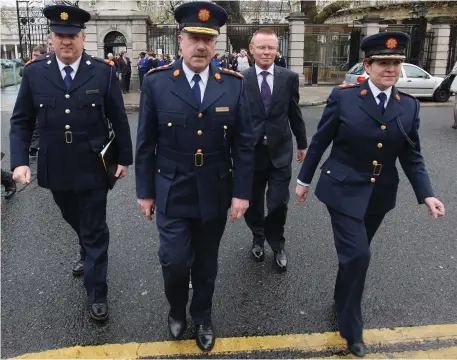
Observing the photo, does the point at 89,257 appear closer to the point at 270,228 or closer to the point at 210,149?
the point at 210,149

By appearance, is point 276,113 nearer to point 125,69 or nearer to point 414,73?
point 414,73

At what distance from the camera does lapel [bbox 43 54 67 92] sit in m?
3.10

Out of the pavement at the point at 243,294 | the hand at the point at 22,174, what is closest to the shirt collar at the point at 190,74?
the hand at the point at 22,174

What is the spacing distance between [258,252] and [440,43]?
80.2 ft

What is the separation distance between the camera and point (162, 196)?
280cm

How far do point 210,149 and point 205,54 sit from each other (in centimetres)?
56

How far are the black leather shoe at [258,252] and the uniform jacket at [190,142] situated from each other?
140 cm

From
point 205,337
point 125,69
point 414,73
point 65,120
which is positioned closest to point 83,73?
point 65,120

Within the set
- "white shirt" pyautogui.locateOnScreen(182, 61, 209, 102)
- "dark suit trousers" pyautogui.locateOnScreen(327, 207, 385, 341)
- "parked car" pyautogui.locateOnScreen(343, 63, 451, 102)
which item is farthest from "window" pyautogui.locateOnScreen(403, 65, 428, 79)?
"white shirt" pyautogui.locateOnScreen(182, 61, 209, 102)

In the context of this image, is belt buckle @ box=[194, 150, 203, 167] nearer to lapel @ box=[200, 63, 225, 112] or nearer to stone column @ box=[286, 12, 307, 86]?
lapel @ box=[200, 63, 225, 112]

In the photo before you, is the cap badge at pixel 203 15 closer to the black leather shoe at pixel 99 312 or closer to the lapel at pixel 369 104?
the lapel at pixel 369 104

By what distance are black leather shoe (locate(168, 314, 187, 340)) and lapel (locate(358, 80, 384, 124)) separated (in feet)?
5.96

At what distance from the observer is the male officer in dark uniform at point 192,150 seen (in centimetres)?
270

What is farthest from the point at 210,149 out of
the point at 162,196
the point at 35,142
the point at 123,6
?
the point at 123,6
